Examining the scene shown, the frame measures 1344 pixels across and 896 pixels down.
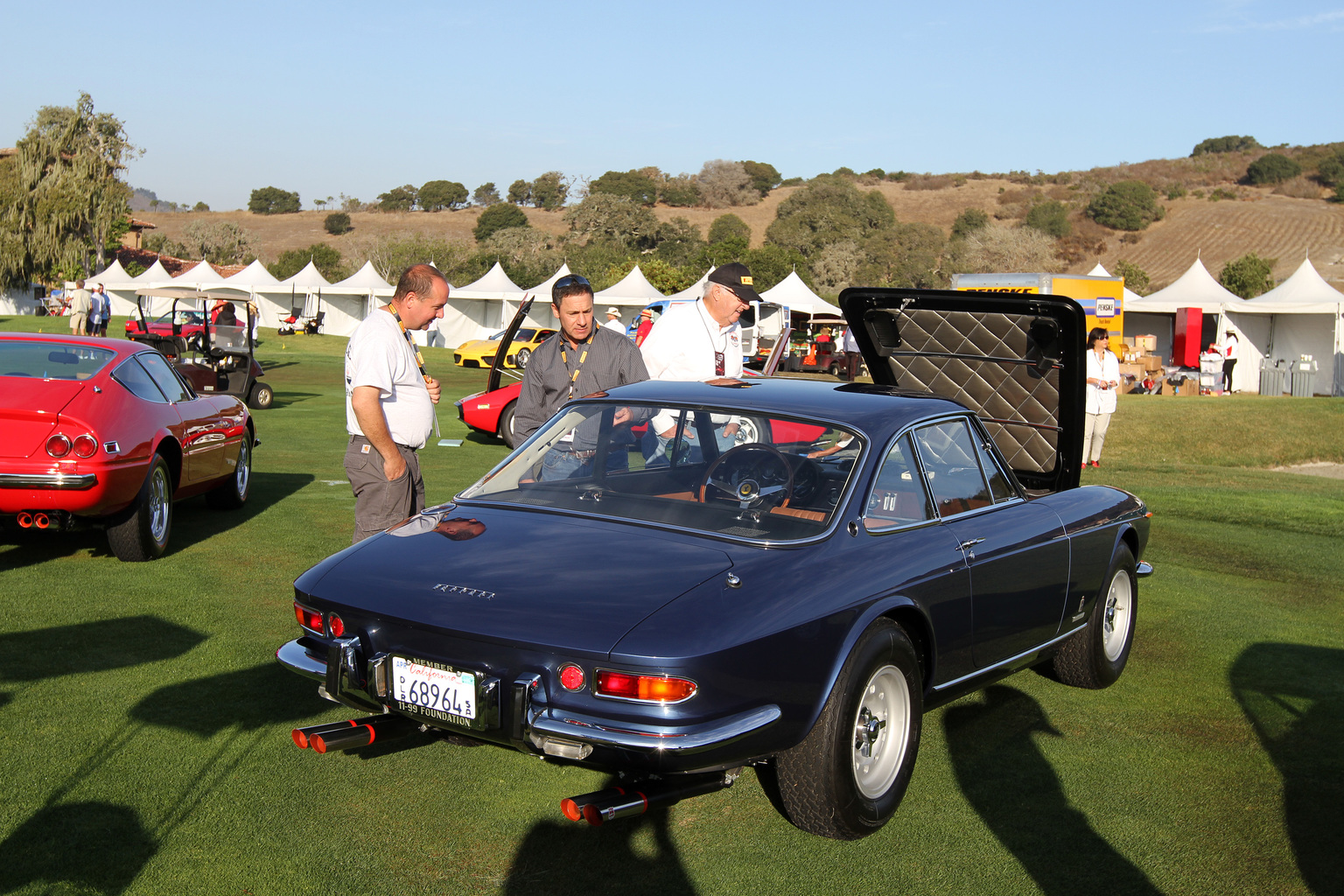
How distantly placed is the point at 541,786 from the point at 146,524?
4458mm

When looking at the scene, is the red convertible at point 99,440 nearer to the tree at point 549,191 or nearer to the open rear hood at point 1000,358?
the open rear hood at point 1000,358

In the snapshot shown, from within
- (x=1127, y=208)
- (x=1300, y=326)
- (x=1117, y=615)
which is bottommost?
(x=1117, y=615)

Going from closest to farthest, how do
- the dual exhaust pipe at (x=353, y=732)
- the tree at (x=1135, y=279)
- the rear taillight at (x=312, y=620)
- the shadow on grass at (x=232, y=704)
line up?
1. the dual exhaust pipe at (x=353, y=732)
2. the rear taillight at (x=312, y=620)
3. the shadow on grass at (x=232, y=704)
4. the tree at (x=1135, y=279)

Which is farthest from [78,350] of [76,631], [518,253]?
[518,253]

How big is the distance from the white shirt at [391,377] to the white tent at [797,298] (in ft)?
112

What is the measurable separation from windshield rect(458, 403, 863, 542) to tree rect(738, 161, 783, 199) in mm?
127375

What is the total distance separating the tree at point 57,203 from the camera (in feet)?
179

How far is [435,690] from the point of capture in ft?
10.9

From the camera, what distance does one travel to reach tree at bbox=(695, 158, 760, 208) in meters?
121

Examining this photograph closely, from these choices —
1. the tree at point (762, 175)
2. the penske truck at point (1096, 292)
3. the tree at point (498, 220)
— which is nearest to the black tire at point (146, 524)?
the penske truck at point (1096, 292)

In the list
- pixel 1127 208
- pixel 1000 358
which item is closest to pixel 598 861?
pixel 1000 358

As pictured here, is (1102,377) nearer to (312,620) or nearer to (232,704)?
(232,704)

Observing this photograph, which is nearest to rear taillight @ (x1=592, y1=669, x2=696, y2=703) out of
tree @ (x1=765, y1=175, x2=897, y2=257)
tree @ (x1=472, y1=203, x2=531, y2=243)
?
tree @ (x1=765, y1=175, x2=897, y2=257)

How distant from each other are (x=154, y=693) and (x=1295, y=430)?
21.7m
